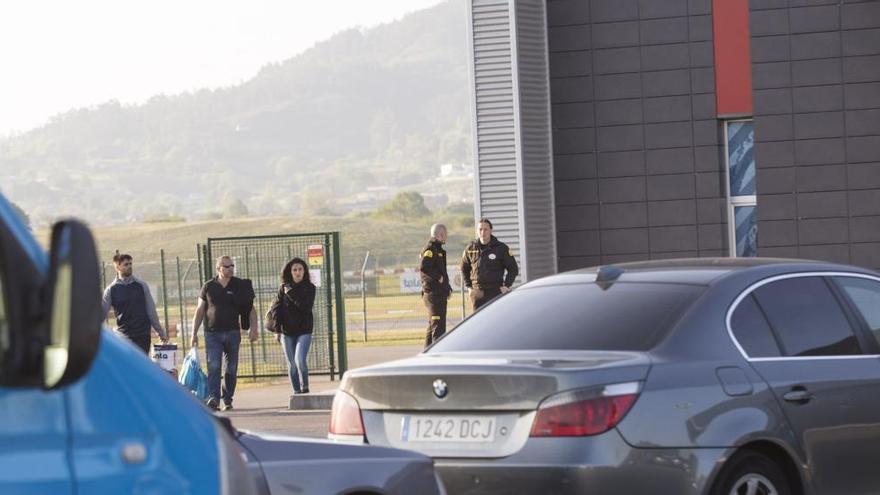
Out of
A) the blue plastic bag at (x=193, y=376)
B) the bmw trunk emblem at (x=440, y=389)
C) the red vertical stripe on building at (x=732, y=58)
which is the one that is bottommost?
the blue plastic bag at (x=193, y=376)

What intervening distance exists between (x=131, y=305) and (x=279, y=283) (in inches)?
260

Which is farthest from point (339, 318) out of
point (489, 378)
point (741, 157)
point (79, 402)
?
point (79, 402)

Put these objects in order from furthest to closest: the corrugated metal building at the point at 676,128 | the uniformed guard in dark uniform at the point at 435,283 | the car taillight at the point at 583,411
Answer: the corrugated metal building at the point at 676,128
the uniformed guard in dark uniform at the point at 435,283
the car taillight at the point at 583,411

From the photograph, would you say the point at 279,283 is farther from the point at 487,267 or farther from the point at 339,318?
the point at 487,267

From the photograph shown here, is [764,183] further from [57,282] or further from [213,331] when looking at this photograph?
[57,282]

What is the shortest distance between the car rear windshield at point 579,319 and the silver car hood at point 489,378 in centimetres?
15

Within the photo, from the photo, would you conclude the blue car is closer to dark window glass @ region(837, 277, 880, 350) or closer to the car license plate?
the car license plate

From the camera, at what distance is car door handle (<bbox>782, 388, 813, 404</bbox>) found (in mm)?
7113

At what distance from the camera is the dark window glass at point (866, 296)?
7863mm

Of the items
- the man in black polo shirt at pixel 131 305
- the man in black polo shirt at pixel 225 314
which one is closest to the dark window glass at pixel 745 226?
the man in black polo shirt at pixel 225 314

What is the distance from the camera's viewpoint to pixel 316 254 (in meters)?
23.6

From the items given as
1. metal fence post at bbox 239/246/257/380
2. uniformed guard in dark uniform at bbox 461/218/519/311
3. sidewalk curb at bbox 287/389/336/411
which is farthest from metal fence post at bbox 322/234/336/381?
uniformed guard in dark uniform at bbox 461/218/519/311

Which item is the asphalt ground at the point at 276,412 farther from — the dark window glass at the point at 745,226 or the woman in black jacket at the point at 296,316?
the dark window glass at the point at 745,226

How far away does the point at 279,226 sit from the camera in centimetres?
16450
